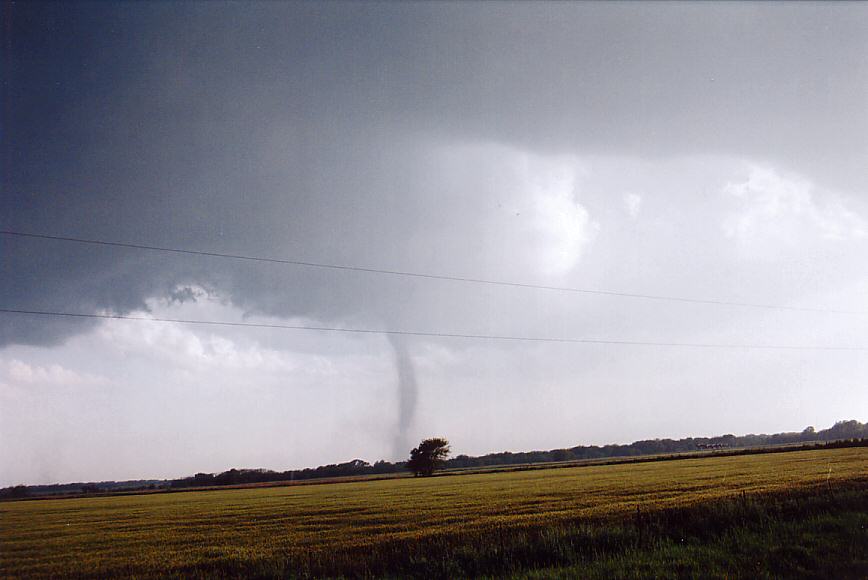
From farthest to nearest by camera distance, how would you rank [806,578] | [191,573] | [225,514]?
[225,514] → [191,573] → [806,578]

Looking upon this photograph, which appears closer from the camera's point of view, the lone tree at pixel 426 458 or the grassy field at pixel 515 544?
the grassy field at pixel 515 544

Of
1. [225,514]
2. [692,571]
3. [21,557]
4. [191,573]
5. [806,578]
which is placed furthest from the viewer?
[225,514]

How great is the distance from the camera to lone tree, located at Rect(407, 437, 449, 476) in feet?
468

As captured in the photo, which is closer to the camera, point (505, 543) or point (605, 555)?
point (605, 555)

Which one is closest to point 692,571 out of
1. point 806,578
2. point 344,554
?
point 806,578

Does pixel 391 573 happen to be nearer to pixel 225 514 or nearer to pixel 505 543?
pixel 505 543

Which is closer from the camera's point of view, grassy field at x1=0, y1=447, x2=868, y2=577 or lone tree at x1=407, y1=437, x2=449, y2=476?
grassy field at x1=0, y1=447, x2=868, y2=577

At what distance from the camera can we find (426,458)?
143 metres

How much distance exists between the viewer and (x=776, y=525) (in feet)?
49.2

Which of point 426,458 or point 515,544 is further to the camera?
point 426,458

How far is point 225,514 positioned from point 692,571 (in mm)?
37542

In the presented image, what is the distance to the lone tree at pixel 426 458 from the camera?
142625mm

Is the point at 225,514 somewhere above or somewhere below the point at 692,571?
below

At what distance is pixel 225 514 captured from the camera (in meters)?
39.2
